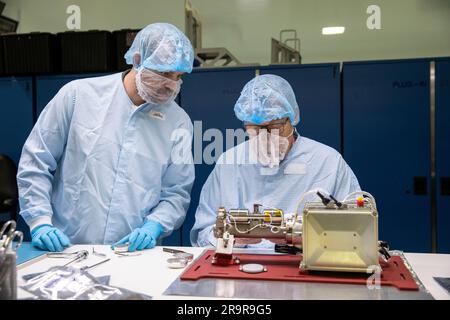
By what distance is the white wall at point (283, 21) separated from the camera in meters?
3.56

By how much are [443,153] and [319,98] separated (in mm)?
947

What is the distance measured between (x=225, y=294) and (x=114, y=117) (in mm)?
974

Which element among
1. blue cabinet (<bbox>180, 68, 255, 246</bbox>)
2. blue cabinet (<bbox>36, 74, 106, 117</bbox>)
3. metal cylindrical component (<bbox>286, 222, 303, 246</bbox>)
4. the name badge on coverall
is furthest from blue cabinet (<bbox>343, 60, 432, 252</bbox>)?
blue cabinet (<bbox>36, 74, 106, 117</bbox>)

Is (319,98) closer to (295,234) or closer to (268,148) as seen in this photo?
(268,148)

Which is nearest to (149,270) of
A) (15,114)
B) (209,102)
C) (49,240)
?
(49,240)

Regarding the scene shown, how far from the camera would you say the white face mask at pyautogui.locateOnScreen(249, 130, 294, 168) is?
170 centimetres

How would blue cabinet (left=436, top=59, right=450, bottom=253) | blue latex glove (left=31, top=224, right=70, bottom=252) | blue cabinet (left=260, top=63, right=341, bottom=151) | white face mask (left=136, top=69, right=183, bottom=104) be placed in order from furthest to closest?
blue cabinet (left=260, top=63, right=341, bottom=151), blue cabinet (left=436, top=59, right=450, bottom=253), white face mask (left=136, top=69, right=183, bottom=104), blue latex glove (left=31, top=224, right=70, bottom=252)

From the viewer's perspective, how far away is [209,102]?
3035mm

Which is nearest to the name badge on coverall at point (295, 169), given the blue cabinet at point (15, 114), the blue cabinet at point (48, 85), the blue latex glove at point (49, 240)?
the blue latex glove at point (49, 240)

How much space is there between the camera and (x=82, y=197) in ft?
5.27

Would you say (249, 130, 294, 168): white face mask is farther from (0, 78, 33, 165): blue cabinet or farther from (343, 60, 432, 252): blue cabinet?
(0, 78, 33, 165): blue cabinet

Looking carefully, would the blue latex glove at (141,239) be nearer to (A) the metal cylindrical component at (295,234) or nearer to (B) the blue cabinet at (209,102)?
(A) the metal cylindrical component at (295,234)

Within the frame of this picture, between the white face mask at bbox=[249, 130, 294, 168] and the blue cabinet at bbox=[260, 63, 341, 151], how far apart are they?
4.08ft
